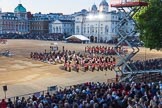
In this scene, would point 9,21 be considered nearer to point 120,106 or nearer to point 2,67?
point 2,67

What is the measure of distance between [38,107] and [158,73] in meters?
19.6

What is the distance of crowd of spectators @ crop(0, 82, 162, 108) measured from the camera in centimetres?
2063

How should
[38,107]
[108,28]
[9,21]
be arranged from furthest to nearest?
1. [9,21]
2. [108,28]
3. [38,107]

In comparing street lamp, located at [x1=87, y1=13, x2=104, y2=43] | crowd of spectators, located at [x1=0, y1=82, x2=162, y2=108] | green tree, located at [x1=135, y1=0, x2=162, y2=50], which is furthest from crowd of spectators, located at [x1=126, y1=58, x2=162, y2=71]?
street lamp, located at [x1=87, y1=13, x2=104, y2=43]

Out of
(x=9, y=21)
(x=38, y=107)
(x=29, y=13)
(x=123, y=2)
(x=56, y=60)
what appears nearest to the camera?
(x=38, y=107)

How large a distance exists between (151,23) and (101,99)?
57.4ft

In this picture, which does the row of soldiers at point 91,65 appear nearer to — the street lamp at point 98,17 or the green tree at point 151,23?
the green tree at point 151,23

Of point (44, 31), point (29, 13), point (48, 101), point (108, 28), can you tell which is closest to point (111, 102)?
point (48, 101)

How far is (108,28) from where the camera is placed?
139375 millimetres

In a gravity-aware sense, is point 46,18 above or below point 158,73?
above

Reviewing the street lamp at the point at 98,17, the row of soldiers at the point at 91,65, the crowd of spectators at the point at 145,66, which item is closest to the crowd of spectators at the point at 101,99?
the crowd of spectators at the point at 145,66

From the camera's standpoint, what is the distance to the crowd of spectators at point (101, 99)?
67.7 ft

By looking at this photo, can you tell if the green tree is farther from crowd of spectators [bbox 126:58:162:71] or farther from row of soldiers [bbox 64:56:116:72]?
row of soldiers [bbox 64:56:116:72]

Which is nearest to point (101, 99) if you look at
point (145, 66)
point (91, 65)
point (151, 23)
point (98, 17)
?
point (151, 23)
